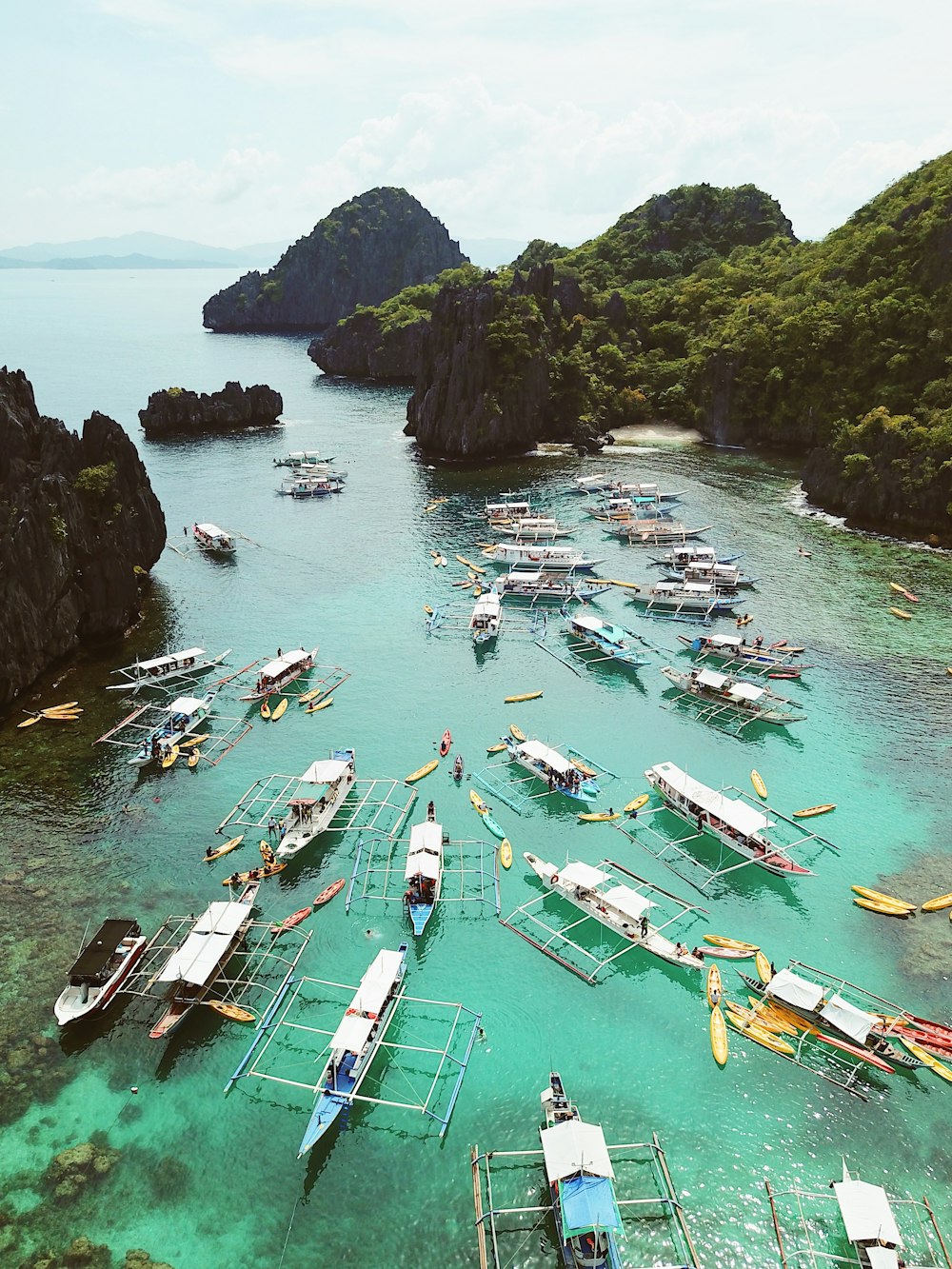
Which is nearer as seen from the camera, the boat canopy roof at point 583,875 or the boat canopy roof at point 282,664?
the boat canopy roof at point 583,875

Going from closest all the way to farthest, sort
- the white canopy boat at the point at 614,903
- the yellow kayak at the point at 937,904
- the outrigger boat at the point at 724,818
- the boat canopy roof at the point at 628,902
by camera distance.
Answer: the white canopy boat at the point at 614,903 → the boat canopy roof at the point at 628,902 → the yellow kayak at the point at 937,904 → the outrigger boat at the point at 724,818

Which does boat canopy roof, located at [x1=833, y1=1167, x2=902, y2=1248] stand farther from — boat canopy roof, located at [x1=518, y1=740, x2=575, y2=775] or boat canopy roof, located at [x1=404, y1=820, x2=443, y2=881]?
boat canopy roof, located at [x1=518, y1=740, x2=575, y2=775]

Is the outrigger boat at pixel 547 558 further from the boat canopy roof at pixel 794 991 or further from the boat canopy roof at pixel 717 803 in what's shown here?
the boat canopy roof at pixel 794 991

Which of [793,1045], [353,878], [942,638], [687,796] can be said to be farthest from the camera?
[942,638]

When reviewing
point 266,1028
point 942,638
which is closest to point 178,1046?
point 266,1028

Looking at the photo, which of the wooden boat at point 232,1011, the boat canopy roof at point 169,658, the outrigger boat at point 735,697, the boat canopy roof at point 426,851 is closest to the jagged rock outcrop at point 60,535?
the boat canopy roof at point 169,658

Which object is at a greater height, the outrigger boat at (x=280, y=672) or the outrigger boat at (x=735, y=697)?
the outrigger boat at (x=735, y=697)

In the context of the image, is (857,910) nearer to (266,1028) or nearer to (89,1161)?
(266,1028)

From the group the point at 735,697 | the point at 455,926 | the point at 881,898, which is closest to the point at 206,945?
the point at 455,926
